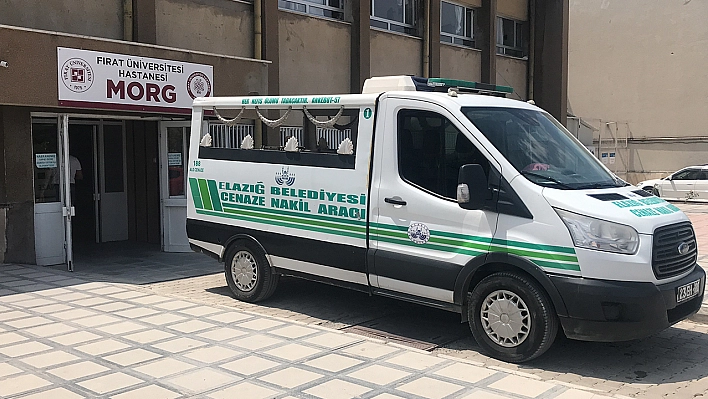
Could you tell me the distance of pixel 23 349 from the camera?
6.14 m

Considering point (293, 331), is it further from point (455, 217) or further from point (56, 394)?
point (56, 394)

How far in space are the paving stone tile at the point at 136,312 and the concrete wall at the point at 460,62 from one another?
11.6 metres

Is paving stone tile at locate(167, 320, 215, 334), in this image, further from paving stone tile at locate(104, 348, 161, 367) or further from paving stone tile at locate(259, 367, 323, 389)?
paving stone tile at locate(259, 367, 323, 389)

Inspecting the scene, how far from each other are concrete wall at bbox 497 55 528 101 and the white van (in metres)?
12.8

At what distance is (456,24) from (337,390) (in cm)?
1474

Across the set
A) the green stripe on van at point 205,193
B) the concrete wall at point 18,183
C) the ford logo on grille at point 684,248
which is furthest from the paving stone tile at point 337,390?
the concrete wall at point 18,183

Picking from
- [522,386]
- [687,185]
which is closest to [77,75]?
[522,386]

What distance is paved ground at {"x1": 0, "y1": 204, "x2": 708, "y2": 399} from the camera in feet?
17.1

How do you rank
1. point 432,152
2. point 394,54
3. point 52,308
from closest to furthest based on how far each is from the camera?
point 432,152 → point 52,308 → point 394,54

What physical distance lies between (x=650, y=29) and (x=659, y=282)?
29.5 meters

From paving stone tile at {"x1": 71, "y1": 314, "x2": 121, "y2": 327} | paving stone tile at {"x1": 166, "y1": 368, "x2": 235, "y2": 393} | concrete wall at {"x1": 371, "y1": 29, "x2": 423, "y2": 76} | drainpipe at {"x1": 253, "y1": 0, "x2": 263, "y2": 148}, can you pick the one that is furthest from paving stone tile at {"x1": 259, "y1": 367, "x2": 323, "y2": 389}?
concrete wall at {"x1": 371, "y1": 29, "x2": 423, "y2": 76}

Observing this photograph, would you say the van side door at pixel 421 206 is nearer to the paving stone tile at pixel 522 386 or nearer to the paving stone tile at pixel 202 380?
the paving stone tile at pixel 522 386

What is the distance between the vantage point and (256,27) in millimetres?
12648

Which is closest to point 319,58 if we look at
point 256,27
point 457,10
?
point 256,27
